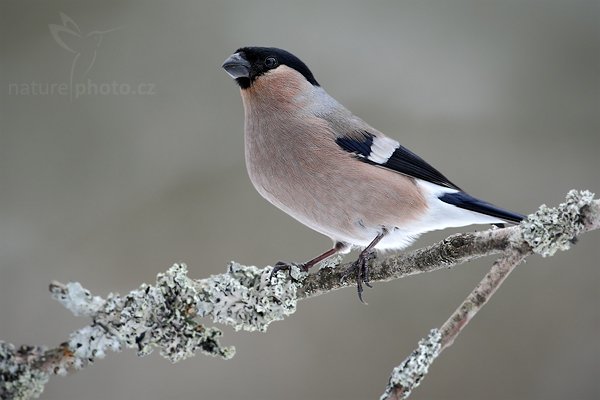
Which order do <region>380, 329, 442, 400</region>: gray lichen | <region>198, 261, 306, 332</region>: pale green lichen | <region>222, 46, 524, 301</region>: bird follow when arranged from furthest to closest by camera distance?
<region>222, 46, 524, 301</region>: bird → <region>198, 261, 306, 332</region>: pale green lichen → <region>380, 329, 442, 400</region>: gray lichen

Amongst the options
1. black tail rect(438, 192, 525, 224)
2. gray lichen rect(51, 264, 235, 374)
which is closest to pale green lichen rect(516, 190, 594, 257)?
black tail rect(438, 192, 525, 224)

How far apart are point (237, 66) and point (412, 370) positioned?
47.7 inches

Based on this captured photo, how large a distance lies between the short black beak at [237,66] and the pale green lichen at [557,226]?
1.13 meters

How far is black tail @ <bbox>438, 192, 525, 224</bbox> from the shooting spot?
1.81 meters

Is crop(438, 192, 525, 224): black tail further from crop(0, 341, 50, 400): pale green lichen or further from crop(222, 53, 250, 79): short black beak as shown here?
crop(0, 341, 50, 400): pale green lichen

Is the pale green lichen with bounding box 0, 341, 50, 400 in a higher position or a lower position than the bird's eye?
lower

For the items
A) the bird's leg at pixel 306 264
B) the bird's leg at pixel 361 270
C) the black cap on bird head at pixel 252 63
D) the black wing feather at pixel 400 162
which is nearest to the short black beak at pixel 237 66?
the black cap on bird head at pixel 252 63

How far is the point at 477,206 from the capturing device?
1.93m

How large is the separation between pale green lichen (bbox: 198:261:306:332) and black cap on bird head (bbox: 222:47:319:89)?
0.73 meters

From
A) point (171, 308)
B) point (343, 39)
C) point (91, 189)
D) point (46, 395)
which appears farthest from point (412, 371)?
point (343, 39)

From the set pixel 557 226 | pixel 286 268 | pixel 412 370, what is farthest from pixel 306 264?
pixel 557 226

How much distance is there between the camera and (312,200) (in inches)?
72.5

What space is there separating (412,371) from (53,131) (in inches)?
86.4

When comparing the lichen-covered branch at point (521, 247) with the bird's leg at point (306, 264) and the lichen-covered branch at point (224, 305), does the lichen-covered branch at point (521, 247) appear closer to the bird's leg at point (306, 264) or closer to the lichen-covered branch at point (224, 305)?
the lichen-covered branch at point (224, 305)
